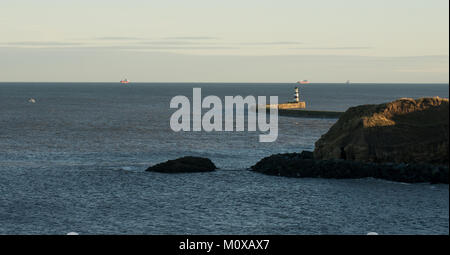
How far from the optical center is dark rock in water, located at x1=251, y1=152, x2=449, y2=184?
45562 millimetres

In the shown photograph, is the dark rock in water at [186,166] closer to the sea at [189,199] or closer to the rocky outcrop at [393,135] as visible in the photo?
the sea at [189,199]

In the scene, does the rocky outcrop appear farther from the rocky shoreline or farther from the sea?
the sea

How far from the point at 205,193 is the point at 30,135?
5012 centimetres

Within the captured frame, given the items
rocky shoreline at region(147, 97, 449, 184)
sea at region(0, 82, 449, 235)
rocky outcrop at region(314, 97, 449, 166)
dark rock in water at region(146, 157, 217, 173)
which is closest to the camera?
sea at region(0, 82, 449, 235)

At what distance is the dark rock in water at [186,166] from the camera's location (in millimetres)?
51625

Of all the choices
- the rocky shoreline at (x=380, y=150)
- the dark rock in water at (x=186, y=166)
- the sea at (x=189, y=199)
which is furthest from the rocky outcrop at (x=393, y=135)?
the dark rock in water at (x=186, y=166)

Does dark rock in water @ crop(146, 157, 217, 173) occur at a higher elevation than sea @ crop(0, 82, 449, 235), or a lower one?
higher

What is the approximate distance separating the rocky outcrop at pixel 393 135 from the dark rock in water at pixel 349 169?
49.3 inches

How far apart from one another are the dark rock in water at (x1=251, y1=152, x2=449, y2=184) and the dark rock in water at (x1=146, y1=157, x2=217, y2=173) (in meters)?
4.55

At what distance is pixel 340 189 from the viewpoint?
4406 centimetres

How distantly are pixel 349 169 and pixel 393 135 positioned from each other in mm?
5274

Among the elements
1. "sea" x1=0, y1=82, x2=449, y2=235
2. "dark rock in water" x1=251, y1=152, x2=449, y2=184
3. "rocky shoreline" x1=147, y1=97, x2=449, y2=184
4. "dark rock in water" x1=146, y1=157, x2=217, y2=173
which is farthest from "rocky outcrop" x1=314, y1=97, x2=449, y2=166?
"dark rock in water" x1=146, y1=157, x2=217, y2=173
